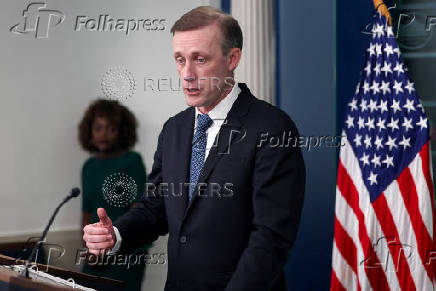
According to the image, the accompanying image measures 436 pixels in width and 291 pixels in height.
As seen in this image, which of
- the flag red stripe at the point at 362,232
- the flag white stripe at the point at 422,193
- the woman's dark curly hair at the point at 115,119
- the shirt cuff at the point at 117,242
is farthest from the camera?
the woman's dark curly hair at the point at 115,119

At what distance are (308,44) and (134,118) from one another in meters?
1.31

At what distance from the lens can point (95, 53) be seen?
4.29 meters

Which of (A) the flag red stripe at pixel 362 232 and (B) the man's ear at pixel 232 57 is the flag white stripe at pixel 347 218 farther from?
(B) the man's ear at pixel 232 57

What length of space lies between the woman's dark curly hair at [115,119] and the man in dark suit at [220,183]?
1.73 metres

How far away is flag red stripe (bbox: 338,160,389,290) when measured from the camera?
2.85 m

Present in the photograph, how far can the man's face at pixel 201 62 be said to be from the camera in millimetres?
2078

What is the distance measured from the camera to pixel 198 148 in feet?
7.07

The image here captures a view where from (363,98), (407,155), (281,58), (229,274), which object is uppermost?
(281,58)

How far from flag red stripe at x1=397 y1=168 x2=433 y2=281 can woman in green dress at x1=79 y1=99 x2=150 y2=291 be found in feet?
5.18

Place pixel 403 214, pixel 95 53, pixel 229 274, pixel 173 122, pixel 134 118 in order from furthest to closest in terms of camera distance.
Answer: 1. pixel 95 53
2. pixel 134 118
3. pixel 403 214
4. pixel 173 122
5. pixel 229 274

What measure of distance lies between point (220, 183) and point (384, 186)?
3.61ft

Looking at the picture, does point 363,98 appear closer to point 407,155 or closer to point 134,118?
point 407,155

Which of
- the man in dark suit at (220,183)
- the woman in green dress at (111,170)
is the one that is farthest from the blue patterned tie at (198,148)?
the woman in green dress at (111,170)

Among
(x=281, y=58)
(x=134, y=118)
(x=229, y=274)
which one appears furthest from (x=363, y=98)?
(x=134, y=118)
